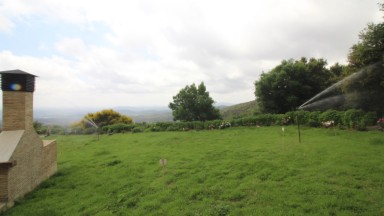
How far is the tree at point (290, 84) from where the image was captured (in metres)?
24.5

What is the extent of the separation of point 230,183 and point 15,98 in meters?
6.44

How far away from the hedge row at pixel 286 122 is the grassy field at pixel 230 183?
282 cm

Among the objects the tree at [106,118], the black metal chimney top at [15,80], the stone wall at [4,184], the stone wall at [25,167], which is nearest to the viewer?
the stone wall at [4,184]

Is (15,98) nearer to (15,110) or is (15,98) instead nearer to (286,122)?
(15,110)

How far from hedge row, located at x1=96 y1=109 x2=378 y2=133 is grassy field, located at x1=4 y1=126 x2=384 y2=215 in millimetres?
2817

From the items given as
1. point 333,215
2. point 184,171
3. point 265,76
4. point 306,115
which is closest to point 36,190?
point 184,171

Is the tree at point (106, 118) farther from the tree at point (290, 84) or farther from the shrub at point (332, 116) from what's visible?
the shrub at point (332, 116)

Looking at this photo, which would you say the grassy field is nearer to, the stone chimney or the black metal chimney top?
the stone chimney

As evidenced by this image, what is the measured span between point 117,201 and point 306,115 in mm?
14123

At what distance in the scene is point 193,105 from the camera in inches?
1196

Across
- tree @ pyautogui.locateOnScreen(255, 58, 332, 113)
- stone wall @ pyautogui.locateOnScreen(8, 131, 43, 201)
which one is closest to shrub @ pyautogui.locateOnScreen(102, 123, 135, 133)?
tree @ pyautogui.locateOnScreen(255, 58, 332, 113)

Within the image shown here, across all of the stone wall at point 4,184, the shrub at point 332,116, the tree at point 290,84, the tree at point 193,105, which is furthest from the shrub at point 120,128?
the stone wall at point 4,184

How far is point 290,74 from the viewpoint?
25.0 metres

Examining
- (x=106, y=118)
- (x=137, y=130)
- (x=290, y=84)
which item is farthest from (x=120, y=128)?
(x=290, y=84)
